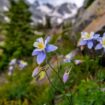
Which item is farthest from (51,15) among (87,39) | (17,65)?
(87,39)

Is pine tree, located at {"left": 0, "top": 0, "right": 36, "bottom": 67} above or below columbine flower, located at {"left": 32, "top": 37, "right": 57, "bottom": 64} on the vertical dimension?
above

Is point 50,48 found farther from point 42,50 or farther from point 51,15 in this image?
point 51,15

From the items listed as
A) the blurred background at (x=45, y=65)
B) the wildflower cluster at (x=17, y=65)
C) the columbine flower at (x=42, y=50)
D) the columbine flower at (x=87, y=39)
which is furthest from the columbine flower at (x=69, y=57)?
the wildflower cluster at (x=17, y=65)

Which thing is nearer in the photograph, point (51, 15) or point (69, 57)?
point (69, 57)

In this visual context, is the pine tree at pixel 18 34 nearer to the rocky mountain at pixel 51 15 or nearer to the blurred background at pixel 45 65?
the blurred background at pixel 45 65

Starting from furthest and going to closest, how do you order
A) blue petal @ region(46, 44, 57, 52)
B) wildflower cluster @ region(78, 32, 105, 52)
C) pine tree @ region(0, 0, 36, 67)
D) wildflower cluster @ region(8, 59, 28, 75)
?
pine tree @ region(0, 0, 36, 67), wildflower cluster @ region(8, 59, 28, 75), wildflower cluster @ region(78, 32, 105, 52), blue petal @ region(46, 44, 57, 52)

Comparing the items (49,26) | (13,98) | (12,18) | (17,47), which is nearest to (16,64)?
(13,98)

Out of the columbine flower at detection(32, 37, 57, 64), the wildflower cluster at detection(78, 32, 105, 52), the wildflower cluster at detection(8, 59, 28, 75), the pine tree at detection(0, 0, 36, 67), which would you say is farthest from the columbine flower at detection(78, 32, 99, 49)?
the pine tree at detection(0, 0, 36, 67)

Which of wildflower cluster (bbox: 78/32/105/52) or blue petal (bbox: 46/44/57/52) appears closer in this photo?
blue petal (bbox: 46/44/57/52)

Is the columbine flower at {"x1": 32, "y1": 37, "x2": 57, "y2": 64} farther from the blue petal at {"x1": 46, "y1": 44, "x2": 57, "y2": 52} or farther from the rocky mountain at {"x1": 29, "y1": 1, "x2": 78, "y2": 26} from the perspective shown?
the rocky mountain at {"x1": 29, "y1": 1, "x2": 78, "y2": 26}

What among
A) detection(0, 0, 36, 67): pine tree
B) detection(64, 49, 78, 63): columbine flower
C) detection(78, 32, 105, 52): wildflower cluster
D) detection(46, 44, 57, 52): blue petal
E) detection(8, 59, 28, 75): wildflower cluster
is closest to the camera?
detection(46, 44, 57, 52): blue petal

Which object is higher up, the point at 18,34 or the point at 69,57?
the point at 18,34
